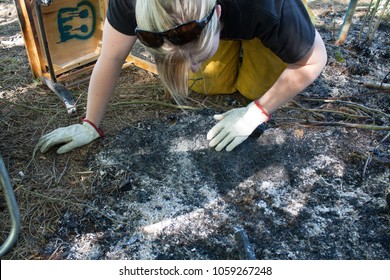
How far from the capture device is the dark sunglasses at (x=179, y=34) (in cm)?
106

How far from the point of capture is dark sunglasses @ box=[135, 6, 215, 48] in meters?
1.06

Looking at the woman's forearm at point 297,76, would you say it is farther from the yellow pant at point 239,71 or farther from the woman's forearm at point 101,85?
the woman's forearm at point 101,85

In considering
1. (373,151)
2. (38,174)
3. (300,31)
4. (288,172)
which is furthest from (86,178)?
(373,151)

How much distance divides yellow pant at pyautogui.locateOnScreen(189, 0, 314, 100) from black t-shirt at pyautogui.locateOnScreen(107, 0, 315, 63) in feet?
1.65

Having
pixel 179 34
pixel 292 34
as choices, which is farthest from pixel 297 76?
pixel 179 34

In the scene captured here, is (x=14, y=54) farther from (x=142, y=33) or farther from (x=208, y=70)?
(x=142, y=33)

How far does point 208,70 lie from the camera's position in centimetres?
217

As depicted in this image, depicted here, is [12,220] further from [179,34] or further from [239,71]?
[239,71]

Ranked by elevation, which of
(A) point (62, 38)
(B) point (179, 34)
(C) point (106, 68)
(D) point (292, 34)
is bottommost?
(A) point (62, 38)

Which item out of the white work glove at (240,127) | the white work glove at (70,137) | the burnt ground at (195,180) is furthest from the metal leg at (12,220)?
the white work glove at (240,127)

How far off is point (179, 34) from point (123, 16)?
0.39 metres

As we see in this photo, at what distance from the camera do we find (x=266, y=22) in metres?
1.35

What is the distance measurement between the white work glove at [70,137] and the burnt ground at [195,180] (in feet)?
0.14

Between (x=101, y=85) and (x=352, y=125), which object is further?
(x=352, y=125)
